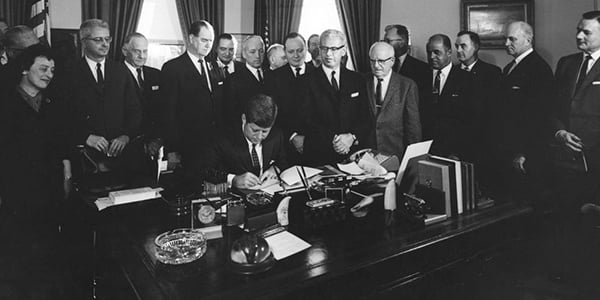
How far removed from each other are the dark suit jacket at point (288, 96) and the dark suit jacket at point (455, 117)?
132 cm

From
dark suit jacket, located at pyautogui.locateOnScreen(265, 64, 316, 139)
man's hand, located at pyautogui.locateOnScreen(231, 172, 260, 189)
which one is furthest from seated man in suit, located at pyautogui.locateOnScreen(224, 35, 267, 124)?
man's hand, located at pyautogui.locateOnScreen(231, 172, 260, 189)

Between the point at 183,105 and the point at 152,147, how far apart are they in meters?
0.57

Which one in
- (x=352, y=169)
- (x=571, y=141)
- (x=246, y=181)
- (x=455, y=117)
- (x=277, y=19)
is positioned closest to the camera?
(x=246, y=181)

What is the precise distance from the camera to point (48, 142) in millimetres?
3598

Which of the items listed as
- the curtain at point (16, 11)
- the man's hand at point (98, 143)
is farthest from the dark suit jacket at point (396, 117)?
the curtain at point (16, 11)

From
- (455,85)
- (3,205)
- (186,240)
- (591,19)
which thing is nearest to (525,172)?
(455,85)

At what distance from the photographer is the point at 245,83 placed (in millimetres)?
4664

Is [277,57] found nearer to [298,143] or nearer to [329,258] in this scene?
[298,143]

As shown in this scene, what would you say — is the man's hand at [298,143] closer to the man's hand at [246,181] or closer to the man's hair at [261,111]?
the man's hair at [261,111]

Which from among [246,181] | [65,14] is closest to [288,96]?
[246,181]

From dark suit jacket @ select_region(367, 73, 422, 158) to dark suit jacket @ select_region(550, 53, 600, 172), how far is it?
1.27 m

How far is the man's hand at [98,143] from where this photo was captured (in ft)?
13.0

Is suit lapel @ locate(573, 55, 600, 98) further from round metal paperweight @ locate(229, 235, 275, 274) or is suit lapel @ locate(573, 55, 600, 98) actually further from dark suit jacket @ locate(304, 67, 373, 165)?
round metal paperweight @ locate(229, 235, 275, 274)

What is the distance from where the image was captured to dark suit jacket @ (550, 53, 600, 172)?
383 centimetres
